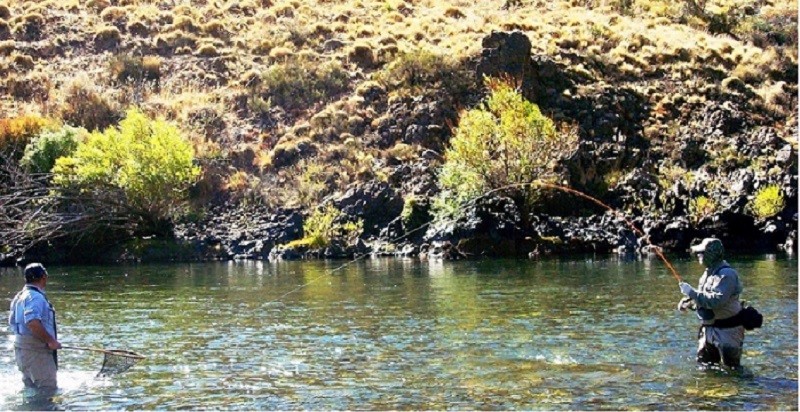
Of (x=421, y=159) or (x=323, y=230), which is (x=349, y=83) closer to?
(x=421, y=159)

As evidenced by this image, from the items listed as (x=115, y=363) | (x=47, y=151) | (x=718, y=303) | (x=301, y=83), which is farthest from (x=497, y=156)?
(x=718, y=303)

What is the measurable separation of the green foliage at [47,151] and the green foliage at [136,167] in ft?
5.30

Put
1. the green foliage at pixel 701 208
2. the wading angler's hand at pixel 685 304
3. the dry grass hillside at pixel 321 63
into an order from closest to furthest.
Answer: the wading angler's hand at pixel 685 304 < the green foliage at pixel 701 208 < the dry grass hillside at pixel 321 63

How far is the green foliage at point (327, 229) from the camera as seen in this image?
59.4 meters

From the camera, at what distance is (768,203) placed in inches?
2178

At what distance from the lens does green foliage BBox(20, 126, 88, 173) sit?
212 ft

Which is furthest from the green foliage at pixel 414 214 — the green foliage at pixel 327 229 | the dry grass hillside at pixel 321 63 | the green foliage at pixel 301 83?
the green foliage at pixel 301 83

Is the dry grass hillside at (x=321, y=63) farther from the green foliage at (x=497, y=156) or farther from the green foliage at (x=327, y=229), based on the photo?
the green foliage at (x=497, y=156)

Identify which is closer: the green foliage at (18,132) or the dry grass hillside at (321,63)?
the green foliage at (18,132)

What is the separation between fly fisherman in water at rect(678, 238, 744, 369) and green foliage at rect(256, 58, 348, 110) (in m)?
67.3

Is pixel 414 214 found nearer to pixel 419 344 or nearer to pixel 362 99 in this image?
pixel 362 99

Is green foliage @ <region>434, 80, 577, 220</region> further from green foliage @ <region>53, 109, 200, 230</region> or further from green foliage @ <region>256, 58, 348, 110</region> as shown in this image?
green foliage @ <region>256, 58, 348, 110</region>

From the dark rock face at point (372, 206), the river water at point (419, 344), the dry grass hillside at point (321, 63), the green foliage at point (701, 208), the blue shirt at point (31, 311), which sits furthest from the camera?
the dry grass hillside at point (321, 63)

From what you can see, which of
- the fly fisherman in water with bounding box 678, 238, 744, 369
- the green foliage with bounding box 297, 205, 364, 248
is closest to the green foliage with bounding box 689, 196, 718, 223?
the green foliage with bounding box 297, 205, 364, 248
